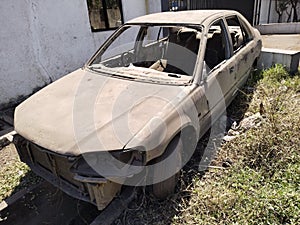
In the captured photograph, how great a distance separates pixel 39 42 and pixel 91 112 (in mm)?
3321

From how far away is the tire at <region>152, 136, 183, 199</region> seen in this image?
91.7 inches

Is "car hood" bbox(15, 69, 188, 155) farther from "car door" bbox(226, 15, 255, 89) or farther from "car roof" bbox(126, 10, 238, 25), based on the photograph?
"car door" bbox(226, 15, 255, 89)

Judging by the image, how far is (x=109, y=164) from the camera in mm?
2008

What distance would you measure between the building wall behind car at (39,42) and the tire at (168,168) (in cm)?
361

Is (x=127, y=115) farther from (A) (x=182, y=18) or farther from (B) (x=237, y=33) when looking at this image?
(B) (x=237, y=33)

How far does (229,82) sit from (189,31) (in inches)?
39.0

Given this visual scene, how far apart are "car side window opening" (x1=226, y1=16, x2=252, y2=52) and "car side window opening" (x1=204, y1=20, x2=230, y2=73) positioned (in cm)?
24

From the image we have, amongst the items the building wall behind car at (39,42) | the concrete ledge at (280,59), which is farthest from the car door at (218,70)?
the building wall behind car at (39,42)

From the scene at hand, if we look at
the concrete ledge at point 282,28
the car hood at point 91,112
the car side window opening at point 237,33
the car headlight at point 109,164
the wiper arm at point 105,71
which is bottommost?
the concrete ledge at point 282,28

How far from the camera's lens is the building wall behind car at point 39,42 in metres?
4.52

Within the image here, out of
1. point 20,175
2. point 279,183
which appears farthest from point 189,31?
point 20,175

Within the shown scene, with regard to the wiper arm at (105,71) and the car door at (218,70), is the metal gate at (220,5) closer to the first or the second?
the car door at (218,70)

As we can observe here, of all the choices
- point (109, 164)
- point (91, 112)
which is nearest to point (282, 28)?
point (91, 112)

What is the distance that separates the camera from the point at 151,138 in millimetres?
2094
